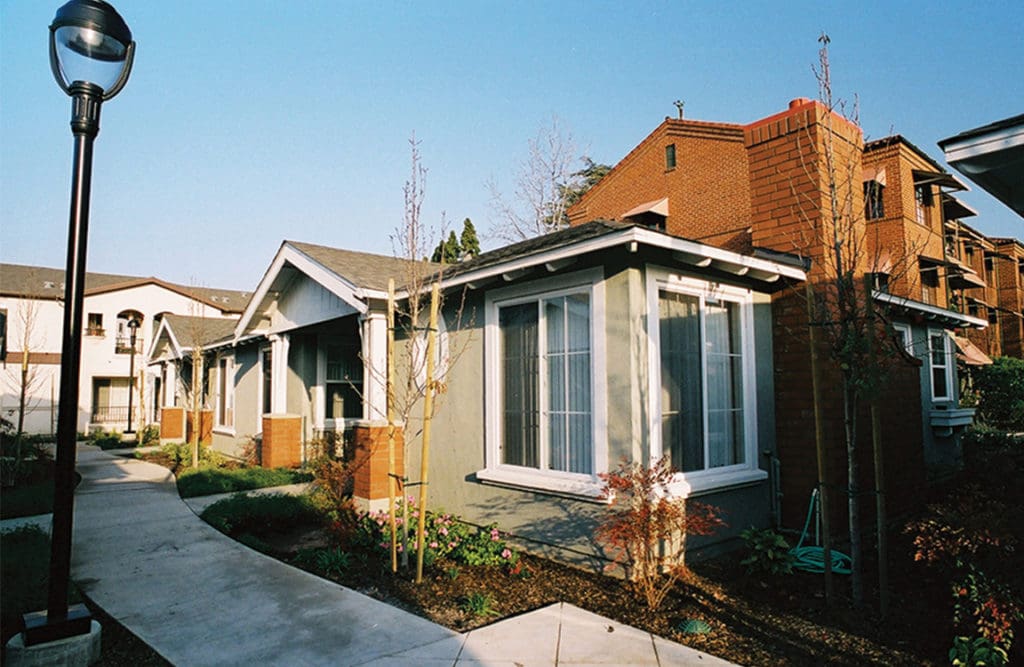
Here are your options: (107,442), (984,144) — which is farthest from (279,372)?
(107,442)

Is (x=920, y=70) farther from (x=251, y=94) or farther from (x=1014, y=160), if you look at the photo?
(x=251, y=94)

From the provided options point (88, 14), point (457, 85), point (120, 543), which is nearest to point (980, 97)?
point (457, 85)

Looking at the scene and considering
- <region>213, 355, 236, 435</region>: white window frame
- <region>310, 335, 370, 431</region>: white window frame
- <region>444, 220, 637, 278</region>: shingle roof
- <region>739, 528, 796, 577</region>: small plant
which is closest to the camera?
<region>739, 528, 796, 577</region>: small plant

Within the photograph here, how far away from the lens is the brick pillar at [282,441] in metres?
12.2

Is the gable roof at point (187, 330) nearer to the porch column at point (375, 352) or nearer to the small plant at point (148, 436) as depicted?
the small plant at point (148, 436)

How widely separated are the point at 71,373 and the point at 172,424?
689 inches

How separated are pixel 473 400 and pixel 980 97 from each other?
330 inches

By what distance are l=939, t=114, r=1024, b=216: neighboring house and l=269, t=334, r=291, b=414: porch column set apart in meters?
11.4

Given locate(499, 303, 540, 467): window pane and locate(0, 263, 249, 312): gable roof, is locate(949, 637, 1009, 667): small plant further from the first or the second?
locate(0, 263, 249, 312): gable roof

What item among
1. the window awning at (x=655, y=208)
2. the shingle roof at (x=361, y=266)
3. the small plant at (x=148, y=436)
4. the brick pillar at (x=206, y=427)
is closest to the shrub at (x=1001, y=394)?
the window awning at (x=655, y=208)

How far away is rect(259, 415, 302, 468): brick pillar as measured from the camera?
12164 mm

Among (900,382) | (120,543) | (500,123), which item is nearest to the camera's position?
(120,543)

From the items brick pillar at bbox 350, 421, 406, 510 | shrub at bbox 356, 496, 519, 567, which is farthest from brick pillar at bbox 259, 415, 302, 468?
shrub at bbox 356, 496, 519, 567

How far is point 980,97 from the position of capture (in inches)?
340
